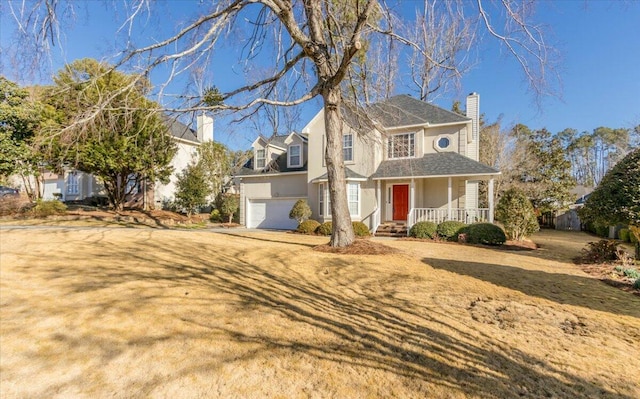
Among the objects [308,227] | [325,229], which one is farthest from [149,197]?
[325,229]

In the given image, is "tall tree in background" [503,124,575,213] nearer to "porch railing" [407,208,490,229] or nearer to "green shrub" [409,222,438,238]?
"porch railing" [407,208,490,229]

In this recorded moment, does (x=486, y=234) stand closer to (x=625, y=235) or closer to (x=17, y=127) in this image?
(x=625, y=235)

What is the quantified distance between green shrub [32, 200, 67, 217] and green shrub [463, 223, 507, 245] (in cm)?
2175

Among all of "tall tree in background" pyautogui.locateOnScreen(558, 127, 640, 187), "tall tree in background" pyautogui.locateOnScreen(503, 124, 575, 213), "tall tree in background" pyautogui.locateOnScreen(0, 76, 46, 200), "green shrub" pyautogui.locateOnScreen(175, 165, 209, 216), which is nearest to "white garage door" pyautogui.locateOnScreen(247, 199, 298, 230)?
"green shrub" pyautogui.locateOnScreen(175, 165, 209, 216)

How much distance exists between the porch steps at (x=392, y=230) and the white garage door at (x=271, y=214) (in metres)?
5.82

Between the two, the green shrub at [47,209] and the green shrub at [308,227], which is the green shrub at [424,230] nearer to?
the green shrub at [308,227]

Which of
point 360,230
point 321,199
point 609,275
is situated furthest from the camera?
point 321,199

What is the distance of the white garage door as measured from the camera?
19766 millimetres

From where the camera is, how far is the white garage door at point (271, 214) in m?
19.8

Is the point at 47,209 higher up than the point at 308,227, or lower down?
higher up

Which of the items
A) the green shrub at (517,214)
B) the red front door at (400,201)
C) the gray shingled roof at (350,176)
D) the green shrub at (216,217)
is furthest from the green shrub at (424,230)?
the green shrub at (216,217)

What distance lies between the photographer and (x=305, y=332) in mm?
3600

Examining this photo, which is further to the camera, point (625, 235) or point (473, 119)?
point (473, 119)

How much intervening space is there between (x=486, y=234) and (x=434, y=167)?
4.53 m
